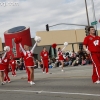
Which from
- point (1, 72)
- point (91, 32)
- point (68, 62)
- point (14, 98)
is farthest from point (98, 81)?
point (68, 62)

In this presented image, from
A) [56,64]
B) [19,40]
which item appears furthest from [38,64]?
[19,40]

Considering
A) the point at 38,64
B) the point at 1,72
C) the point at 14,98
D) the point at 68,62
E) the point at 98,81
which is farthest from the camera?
the point at 38,64

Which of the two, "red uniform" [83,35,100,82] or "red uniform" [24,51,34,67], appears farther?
"red uniform" [24,51,34,67]

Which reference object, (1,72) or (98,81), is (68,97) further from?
(1,72)

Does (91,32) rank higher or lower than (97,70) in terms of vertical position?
higher

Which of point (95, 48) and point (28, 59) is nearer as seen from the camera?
point (95, 48)

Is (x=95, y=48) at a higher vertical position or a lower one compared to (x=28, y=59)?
higher

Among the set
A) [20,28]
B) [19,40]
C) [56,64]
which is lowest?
[56,64]

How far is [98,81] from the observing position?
1024 cm

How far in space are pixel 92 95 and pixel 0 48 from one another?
56.7 meters

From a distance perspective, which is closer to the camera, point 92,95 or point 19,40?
point 92,95

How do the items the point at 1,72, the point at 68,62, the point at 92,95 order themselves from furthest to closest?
1. the point at 68,62
2. the point at 1,72
3. the point at 92,95

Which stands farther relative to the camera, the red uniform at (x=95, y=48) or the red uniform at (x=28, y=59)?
the red uniform at (x=28, y=59)

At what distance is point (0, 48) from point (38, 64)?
2978cm
